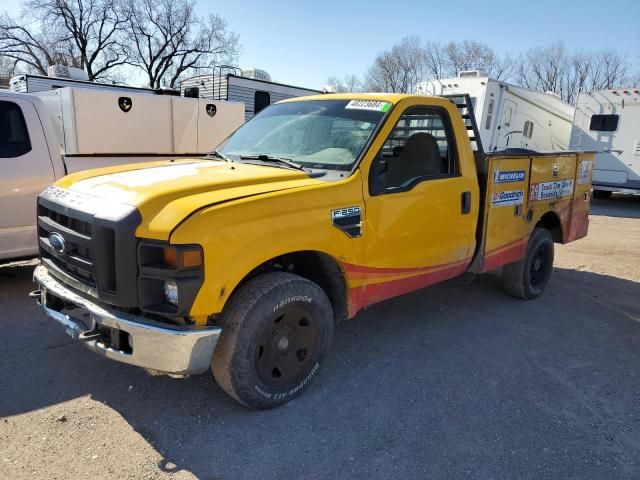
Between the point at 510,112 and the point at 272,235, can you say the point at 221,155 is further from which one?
the point at 510,112

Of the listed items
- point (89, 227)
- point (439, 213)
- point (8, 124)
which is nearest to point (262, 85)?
point (8, 124)

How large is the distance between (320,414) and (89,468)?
134 cm

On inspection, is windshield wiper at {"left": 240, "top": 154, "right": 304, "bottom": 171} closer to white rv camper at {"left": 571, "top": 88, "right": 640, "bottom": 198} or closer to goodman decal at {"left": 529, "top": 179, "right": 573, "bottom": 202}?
goodman decal at {"left": 529, "top": 179, "right": 573, "bottom": 202}

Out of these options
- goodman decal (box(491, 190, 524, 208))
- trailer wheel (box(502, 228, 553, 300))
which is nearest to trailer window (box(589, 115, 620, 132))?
trailer wheel (box(502, 228, 553, 300))

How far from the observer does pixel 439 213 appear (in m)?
4.13

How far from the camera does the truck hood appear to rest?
2.76m

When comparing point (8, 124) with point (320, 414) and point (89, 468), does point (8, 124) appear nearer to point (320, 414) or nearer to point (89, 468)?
point (89, 468)

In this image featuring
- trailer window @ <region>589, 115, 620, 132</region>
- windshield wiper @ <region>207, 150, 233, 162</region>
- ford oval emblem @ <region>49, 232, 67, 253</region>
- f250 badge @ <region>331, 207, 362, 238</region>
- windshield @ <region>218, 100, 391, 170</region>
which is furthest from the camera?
trailer window @ <region>589, 115, 620, 132</region>

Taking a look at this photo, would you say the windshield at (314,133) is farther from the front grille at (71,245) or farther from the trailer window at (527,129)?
the trailer window at (527,129)

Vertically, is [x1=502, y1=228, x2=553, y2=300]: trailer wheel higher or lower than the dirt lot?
higher

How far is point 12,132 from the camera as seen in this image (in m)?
5.33

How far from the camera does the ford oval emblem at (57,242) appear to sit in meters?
3.17

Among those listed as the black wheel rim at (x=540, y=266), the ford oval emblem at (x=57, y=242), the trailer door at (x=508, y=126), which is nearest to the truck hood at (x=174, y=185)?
the ford oval emblem at (x=57, y=242)

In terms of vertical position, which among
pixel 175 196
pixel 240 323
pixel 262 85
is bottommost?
pixel 240 323
